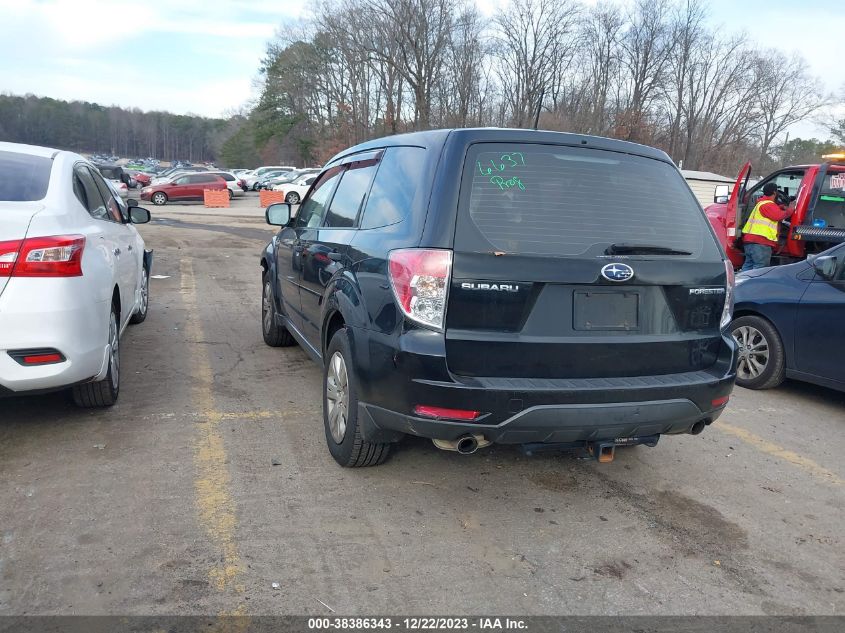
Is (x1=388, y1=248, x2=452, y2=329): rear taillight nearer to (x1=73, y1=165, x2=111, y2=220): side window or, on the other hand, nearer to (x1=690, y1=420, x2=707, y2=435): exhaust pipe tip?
(x1=690, y1=420, x2=707, y2=435): exhaust pipe tip

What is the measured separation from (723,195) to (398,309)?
9.89 metres

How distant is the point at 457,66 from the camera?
51.4m

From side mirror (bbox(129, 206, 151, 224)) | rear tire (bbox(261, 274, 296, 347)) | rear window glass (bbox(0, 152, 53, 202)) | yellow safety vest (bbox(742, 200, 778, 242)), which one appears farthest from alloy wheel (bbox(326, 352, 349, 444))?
yellow safety vest (bbox(742, 200, 778, 242))

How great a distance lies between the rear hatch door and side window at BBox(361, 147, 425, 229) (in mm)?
336

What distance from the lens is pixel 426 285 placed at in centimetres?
303

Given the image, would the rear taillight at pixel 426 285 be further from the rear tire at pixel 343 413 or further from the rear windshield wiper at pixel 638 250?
the rear windshield wiper at pixel 638 250

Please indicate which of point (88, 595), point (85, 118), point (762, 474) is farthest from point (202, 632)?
point (85, 118)

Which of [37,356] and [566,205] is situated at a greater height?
[566,205]

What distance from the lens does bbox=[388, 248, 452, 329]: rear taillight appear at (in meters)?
3.01

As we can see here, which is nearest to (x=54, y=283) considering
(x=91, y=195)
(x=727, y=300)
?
(x=91, y=195)

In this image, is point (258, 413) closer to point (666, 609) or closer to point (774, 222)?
point (666, 609)

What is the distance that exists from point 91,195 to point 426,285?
3308 mm

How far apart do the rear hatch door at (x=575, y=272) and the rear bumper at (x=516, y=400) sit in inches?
2.9

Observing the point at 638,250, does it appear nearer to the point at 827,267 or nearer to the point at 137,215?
the point at 827,267
